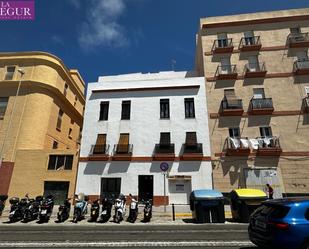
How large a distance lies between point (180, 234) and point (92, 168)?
13.8 meters

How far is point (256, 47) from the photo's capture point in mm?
24078

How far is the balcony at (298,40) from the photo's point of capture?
2356cm

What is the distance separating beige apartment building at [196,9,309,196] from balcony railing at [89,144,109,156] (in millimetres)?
9570

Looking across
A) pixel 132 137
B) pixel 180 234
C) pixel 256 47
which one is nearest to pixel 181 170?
pixel 132 137

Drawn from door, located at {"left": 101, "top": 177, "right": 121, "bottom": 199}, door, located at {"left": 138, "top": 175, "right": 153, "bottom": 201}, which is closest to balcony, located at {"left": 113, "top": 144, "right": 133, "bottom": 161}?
door, located at {"left": 101, "top": 177, "right": 121, "bottom": 199}

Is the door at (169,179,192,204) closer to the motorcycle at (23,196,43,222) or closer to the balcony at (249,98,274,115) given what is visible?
the balcony at (249,98,274,115)

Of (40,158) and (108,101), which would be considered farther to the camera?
(108,101)

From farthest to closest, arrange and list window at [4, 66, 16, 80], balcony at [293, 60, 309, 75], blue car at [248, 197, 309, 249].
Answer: window at [4, 66, 16, 80]
balcony at [293, 60, 309, 75]
blue car at [248, 197, 309, 249]

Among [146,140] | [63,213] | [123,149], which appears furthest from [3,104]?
[63,213]

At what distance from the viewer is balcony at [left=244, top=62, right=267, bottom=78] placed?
75.4ft

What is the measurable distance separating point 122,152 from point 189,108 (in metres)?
7.61

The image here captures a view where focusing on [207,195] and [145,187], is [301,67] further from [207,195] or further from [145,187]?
[145,187]

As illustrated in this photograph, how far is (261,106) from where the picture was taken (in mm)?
21750

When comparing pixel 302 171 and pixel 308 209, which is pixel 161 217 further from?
pixel 302 171
